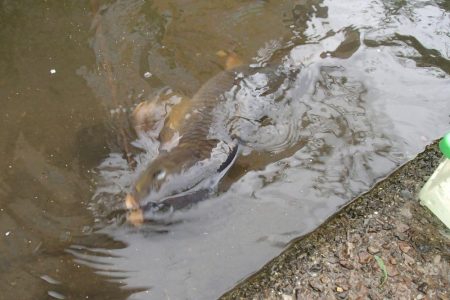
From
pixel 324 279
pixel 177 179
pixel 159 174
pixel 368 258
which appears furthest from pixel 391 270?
pixel 159 174

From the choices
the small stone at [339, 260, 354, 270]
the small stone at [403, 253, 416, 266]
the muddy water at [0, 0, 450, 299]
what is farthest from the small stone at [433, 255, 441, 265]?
the muddy water at [0, 0, 450, 299]

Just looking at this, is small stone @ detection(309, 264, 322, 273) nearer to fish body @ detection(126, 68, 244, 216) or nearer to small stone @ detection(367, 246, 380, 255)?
small stone @ detection(367, 246, 380, 255)

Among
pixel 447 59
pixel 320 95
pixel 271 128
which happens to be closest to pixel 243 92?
pixel 271 128

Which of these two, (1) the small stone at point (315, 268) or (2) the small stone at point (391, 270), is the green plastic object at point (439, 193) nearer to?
(2) the small stone at point (391, 270)

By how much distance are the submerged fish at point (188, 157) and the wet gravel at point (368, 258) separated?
706mm

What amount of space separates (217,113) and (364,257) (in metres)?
1.57

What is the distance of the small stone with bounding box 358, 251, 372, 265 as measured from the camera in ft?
8.88

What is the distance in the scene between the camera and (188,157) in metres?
3.07

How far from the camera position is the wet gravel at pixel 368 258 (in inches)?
102

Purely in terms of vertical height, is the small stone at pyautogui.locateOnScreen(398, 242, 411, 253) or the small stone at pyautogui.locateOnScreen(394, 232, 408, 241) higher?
the small stone at pyautogui.locateOnScreen(394, 232, 408, 241)

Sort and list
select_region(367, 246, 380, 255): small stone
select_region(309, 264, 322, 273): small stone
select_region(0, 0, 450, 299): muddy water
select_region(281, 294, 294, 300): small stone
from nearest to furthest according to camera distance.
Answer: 1. select_region(281, 294, 294, 300): small stone
2. select_region(309, 264, 322, 273): small stone
3. select_region(367, 246, 380, 255): small stone
4. select_region(0, 0, 450, 299): muddy water

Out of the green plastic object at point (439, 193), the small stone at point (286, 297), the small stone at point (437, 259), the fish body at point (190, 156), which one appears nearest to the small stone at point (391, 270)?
the small stone at point (437, 259)

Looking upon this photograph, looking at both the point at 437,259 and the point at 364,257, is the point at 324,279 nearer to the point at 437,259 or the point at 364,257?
the point at 364,257

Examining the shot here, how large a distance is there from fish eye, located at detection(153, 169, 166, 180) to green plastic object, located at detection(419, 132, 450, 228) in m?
1.65
